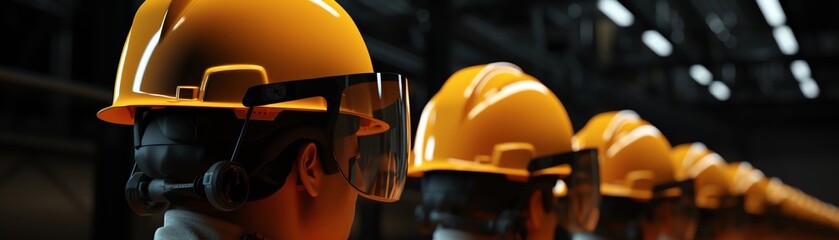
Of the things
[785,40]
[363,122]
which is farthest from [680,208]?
[785,40]

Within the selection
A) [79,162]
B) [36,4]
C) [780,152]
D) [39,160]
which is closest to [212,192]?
[39,160]

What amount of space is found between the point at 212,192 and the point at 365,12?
8773mm

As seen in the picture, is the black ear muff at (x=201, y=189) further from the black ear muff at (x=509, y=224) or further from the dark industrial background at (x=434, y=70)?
the dark industrial background at (x=434, y=70)

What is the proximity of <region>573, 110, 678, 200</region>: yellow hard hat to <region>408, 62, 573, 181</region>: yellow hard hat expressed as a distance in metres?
1.18

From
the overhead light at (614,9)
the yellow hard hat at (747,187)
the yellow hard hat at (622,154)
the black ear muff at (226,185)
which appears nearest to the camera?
the black ear muff at (226,185)

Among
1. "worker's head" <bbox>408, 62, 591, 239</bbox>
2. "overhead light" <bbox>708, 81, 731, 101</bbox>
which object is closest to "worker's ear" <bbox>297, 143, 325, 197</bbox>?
"worker's head" <bbox>408, 62, 591, 239</bbox>

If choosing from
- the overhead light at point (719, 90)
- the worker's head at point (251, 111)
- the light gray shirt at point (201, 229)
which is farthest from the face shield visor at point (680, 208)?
the overhead light at point (719, 90)

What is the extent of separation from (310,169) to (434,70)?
Answer: 448cm

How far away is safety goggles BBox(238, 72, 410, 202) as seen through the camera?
2.11 m

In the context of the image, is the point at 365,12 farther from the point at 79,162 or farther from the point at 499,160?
the point at 499,160

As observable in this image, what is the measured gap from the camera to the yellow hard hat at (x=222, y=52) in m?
2.09

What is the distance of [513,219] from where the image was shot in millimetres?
3494

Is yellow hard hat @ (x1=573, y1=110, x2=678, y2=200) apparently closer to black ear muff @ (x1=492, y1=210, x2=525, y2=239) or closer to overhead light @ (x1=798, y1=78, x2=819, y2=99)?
black ear muff @ (x1=492, y1=210, x2=525, y2=239)

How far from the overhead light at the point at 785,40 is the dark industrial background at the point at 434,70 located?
7cm
